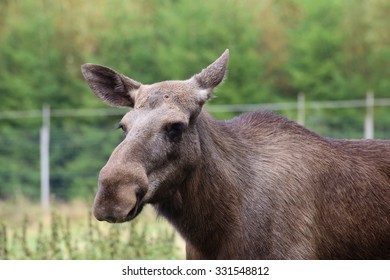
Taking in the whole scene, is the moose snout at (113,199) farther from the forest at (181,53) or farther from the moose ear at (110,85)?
the forest at (181,53)

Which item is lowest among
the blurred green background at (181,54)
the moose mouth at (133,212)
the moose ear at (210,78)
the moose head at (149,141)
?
the moose mouth at (133,212)

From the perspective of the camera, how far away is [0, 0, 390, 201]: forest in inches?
1245

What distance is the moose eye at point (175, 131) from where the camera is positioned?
18.7ft

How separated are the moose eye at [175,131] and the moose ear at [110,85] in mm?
589

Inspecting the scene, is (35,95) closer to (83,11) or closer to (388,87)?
(83,11)

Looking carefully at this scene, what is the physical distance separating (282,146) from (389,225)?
0.92 m

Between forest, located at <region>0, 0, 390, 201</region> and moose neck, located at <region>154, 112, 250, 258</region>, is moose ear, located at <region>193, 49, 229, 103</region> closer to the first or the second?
moose neck, located at <region>154, 112, 250, 258</region>

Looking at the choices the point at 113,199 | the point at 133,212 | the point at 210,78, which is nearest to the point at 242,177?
the point at 210,78

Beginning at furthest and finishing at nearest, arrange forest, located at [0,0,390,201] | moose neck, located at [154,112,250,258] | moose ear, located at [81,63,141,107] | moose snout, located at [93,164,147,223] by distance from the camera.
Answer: forest, located at [0,0,390,201] → moose ear, located at [81,63,141,107] → moose neck, located at [154,112,250,258] → moose snout, located at [93,164,147,223]

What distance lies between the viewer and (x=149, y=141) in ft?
18.3

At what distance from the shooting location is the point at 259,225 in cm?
600

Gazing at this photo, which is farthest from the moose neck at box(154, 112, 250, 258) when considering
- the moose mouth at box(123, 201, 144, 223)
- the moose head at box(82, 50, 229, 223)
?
the moose mouth at box(123, 201, 144, 223)

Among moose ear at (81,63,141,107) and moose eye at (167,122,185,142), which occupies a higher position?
moose ear at (81,63,141,107)

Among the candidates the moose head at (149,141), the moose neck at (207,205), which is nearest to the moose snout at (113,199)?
the moose head at (149,141)
